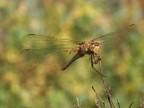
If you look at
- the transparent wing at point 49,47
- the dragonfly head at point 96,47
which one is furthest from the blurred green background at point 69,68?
the dragonfly head at point 96,47

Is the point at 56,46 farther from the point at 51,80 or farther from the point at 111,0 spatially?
the point at 111,0

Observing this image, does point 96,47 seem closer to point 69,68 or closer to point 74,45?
point 74,45

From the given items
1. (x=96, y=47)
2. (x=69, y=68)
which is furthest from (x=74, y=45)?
(x=69, y=68)

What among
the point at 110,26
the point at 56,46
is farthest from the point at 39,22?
the point at 56,46

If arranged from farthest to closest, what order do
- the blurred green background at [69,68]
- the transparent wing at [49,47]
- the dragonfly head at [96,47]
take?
1. the blurred green background at [69,68]
2. the transparent wing at [49,47]
3. the dragonfly head at [96,47]

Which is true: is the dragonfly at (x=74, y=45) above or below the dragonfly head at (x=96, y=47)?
above

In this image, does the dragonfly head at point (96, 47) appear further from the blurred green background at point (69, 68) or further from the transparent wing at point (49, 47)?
the blurred green background at point (69, 68)

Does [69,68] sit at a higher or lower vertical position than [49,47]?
higher

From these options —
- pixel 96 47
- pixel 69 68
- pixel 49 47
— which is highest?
pixel 69 68
